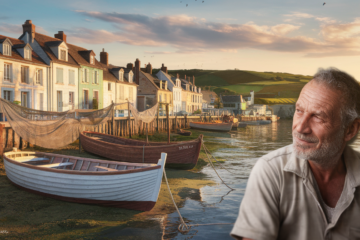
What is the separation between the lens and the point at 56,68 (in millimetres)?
33094

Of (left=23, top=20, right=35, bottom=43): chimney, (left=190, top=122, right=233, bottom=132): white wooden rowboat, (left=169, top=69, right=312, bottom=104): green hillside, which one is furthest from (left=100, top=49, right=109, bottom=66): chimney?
(left=169, top=69, right=312, bottom=104): green hillside

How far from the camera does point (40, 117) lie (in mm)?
15172

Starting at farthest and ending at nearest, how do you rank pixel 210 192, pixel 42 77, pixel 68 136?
pixel 42 77 < pixel 68 136 < pixel 210 192

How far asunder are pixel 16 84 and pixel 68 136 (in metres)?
16.0

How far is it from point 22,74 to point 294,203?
3242 centimetres

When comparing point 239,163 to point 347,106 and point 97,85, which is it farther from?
point 97,85

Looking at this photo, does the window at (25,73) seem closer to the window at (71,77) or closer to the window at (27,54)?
the window at (27,54)

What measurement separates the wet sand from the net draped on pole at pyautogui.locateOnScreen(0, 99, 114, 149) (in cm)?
339

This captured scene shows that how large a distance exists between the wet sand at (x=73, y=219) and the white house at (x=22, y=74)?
1941 centimetres

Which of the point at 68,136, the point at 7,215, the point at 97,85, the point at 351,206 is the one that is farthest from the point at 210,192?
the point at 97,85

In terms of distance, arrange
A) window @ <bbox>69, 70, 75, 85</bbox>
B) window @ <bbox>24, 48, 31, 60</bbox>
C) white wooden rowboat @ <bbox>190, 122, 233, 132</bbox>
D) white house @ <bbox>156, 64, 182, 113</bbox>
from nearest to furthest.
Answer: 1. window @ <bbox>24, 48, 31, 60</bbox>
2. window @ <bbox>69, 70, 75, 85</bbox>
3. white wooden rowboat @ <bbox>190, 122, 233, 132</bbox>
4. white house @ <bbox>156, 64, 182, 113</bbox>

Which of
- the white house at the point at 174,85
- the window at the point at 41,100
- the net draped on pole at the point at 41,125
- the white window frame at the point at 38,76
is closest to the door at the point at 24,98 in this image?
the window at the point at 41,100

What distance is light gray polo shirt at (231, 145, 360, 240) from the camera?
5.47ft

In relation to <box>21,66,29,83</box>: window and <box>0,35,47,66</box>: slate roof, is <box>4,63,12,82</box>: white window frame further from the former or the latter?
<box>21,66,29,83</box>: window
